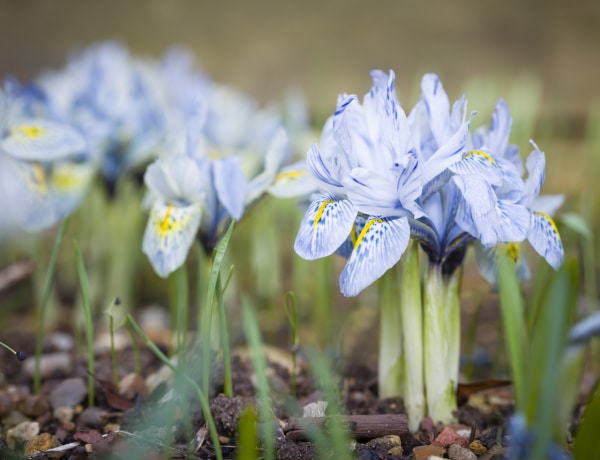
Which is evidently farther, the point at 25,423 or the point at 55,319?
the point at 55,319

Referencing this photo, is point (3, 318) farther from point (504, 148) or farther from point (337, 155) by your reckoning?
point (504, 148)

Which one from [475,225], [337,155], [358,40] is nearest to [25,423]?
[337,155]

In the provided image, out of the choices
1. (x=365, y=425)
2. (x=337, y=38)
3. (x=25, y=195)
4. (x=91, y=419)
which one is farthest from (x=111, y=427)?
(x=337, y=38)

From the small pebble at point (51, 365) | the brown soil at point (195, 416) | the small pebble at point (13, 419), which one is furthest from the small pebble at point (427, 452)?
the small pebble at point (51, 365)

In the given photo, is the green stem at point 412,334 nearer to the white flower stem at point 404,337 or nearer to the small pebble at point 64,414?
the white flower stem at point 404,337

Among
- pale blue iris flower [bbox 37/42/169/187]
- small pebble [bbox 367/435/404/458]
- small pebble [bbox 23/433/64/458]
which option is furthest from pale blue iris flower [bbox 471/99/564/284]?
pale blue iris flower [bbox 37/42/169/187]

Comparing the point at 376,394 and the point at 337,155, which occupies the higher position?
the point at 337,155

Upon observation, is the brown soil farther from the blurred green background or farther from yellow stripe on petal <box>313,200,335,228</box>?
the blurred green background
